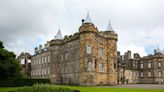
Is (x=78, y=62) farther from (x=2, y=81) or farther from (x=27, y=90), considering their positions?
(x=27, y=90)

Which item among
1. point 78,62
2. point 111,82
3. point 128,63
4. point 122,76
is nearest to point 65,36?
point 78,62

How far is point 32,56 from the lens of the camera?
82.2m

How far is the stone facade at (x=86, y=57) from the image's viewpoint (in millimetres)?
50500

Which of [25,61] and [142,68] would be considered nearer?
[142,68]

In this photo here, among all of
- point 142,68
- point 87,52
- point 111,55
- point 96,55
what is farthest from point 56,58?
point 142,68

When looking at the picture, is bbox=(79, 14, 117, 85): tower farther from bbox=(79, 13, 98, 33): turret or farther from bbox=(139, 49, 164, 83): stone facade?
bbox=(139, 49, 164, 83): stone facade

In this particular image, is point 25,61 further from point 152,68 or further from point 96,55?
point 96,55

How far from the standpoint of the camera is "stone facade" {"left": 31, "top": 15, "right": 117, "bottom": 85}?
5050 centimetres

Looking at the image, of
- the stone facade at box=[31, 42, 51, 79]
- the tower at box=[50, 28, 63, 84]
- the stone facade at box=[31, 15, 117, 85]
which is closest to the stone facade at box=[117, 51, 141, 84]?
the stone facade at box=[31, 15, 117, 85]

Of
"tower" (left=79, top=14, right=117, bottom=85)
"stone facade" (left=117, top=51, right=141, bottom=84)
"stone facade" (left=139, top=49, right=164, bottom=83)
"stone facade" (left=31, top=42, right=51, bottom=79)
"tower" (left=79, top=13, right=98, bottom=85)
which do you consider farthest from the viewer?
"stone facade" (left=139, top=49, right=164, bottom=83)

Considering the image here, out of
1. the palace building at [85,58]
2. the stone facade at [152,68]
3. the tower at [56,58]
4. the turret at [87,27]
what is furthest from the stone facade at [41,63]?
the stone facade at [152,68]

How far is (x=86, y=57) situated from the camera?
5050 centimetres

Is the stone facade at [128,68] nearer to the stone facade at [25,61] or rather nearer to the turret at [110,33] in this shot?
the turret at [110,33]

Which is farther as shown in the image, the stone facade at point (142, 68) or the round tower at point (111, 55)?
the stone facade at point (142, 68)
